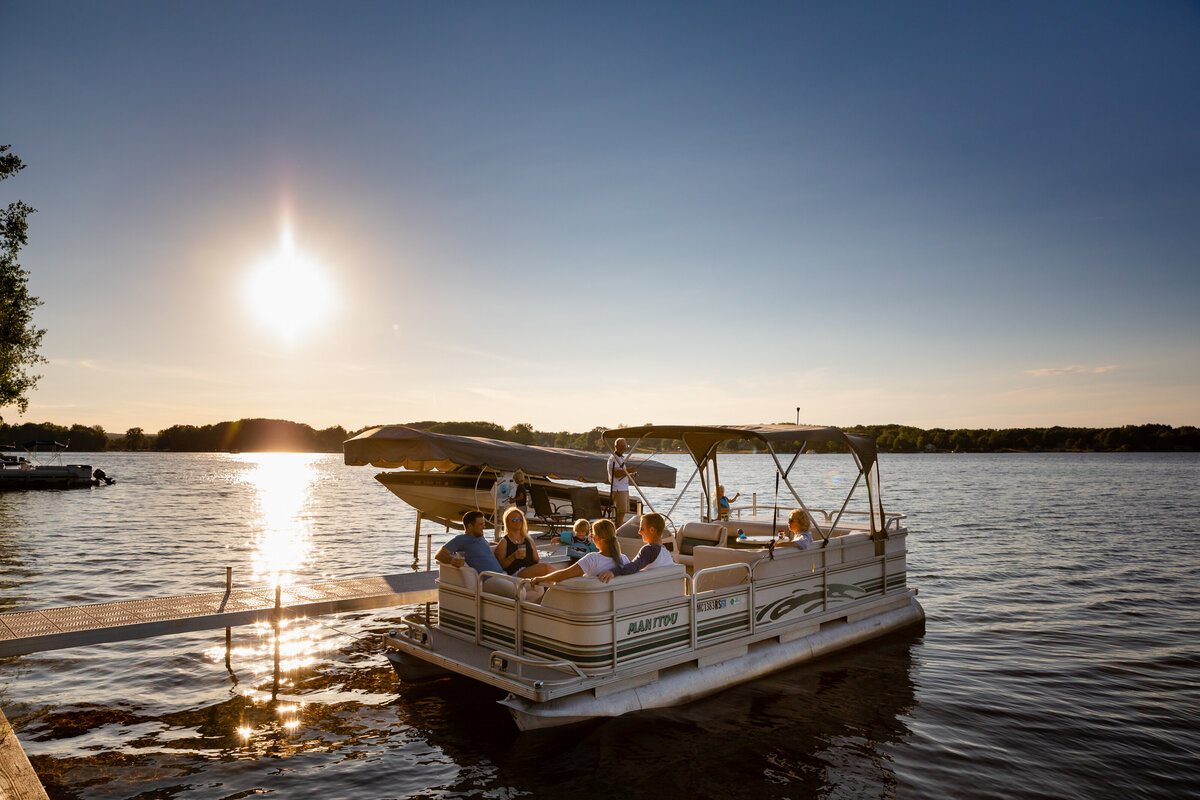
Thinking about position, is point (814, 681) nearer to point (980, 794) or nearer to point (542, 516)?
point (980, 794)

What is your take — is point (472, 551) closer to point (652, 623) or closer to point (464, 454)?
point (652, 623)

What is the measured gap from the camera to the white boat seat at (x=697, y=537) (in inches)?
467

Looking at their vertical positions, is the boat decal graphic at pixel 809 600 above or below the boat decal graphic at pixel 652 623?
below

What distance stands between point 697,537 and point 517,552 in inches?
152

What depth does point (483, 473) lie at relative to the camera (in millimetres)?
16203

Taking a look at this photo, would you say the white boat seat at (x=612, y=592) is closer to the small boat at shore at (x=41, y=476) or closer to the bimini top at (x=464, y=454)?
the bimini top at (x=464, y=454)

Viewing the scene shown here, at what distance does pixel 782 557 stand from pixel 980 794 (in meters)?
3.73

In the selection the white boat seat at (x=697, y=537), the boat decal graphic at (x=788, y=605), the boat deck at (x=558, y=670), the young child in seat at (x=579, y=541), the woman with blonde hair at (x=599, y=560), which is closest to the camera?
the boat deck at (x=558, y=670)

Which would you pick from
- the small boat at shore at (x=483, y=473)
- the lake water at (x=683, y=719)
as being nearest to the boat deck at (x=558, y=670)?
the lake water at (x=683, y=719)

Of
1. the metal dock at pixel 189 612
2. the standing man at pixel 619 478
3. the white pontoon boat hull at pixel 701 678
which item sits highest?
the standing man at pixel 619 478

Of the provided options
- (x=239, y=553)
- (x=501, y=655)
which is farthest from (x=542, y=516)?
(x=239, y=553)

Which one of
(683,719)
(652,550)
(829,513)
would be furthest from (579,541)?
(829,513)

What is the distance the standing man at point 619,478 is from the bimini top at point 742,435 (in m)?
1.09

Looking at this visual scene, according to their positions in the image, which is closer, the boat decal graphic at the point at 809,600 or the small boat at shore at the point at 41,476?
the boat decal graphic at the point at 809,600
